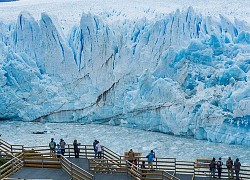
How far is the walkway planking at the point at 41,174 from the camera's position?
9.08m

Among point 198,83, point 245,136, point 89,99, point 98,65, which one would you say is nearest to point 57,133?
point 89,99

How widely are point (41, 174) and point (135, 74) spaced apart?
28.4 ft

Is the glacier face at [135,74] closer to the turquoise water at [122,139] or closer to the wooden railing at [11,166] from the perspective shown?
the turquoise water at [122,139]

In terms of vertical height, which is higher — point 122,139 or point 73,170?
point 73,170

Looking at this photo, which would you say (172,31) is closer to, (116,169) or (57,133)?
(57,133)

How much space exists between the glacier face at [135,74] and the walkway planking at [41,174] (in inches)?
272

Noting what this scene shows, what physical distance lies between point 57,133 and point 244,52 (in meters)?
7.10

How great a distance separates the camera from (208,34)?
17.0m

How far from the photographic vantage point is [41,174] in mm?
9219

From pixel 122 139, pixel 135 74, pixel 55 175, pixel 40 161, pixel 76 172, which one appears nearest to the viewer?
pixel 76 172

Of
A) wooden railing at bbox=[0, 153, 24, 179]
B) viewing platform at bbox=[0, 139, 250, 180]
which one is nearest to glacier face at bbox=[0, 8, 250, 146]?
viewing platform at bbox=[0, 139, 250, 180]

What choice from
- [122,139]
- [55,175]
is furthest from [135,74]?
[55,175]

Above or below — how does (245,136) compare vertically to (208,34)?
below

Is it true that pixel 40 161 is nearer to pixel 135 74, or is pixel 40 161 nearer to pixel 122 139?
pixel 122 139
